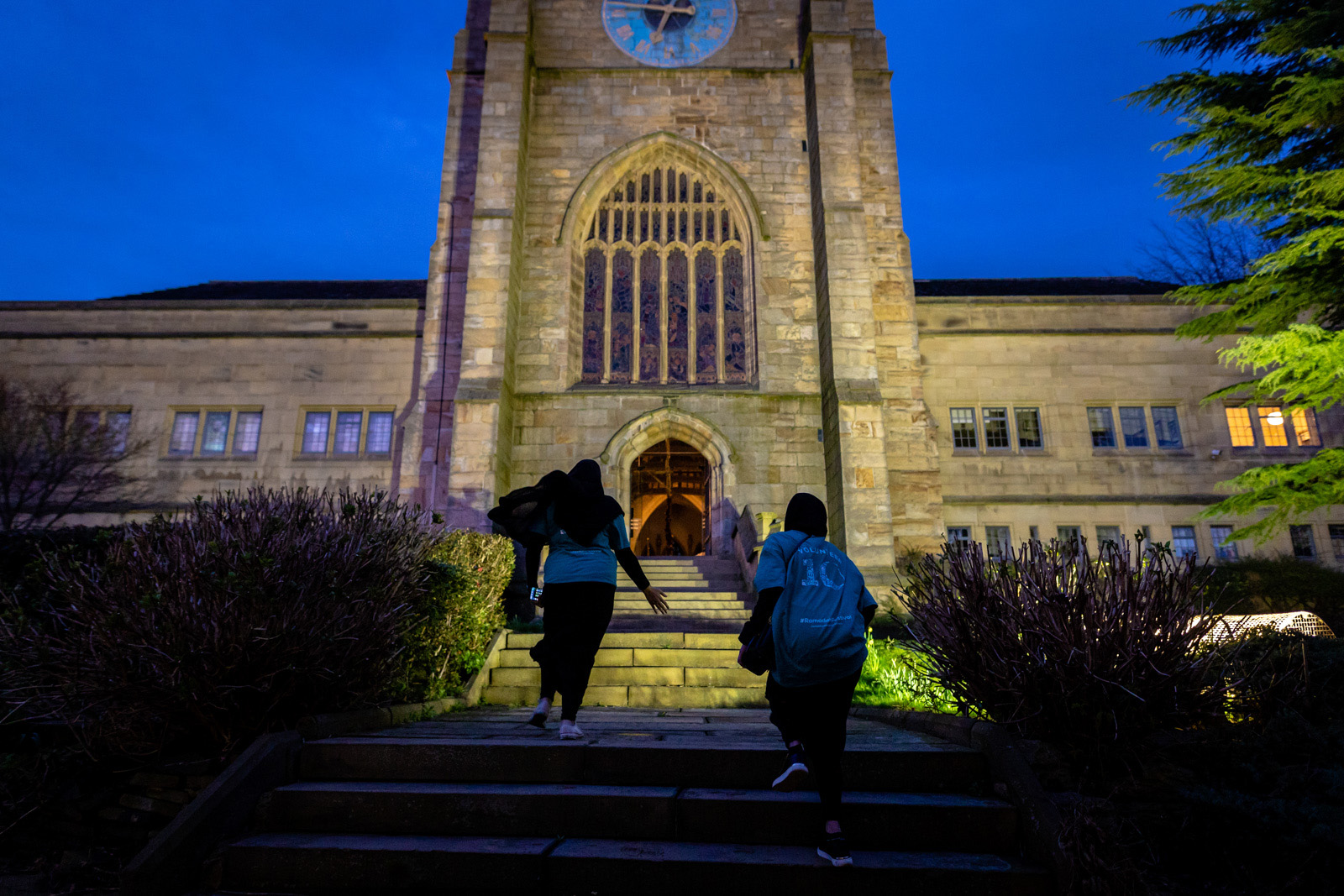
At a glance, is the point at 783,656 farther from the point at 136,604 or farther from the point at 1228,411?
the point at 1228,411

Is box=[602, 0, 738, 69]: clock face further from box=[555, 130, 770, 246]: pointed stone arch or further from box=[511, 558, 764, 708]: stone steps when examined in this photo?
box=[511, 558, 764, 708]: stone steps

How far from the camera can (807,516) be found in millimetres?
3869

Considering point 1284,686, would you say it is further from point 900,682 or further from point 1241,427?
point 1241,427

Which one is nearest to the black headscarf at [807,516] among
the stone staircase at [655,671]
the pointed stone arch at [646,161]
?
the stone staircase at [655,671]

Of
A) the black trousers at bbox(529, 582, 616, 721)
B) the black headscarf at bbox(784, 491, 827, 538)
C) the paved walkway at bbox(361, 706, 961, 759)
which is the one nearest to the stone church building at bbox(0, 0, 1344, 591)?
the paved walkway at bbox(361, 706, 961, 759)

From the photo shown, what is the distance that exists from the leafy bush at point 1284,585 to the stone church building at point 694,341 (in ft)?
8.52

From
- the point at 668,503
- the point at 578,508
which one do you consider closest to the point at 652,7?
the point at 668,503

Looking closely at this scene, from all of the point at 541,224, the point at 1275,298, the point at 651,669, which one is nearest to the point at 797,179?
the point at 541,224

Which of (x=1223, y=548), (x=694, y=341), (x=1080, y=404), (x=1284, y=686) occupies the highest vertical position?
(x=694, y=341)

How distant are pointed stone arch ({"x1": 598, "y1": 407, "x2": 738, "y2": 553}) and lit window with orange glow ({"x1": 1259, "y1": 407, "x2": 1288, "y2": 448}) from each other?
12.9 meters

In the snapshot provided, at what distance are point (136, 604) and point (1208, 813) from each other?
215 inches

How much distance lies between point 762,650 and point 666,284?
14298mm

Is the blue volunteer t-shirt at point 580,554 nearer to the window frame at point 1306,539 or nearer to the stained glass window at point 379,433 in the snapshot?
the stained glass window at point 379,433

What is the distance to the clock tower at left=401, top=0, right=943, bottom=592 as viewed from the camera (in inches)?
603
